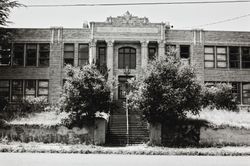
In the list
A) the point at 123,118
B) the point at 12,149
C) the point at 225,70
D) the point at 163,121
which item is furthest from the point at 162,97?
the point at 225,70

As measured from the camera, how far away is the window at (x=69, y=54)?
109 feet

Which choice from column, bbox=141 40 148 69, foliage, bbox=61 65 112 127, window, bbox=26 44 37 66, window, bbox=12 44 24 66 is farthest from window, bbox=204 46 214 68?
window, bbox=12 44 24 66

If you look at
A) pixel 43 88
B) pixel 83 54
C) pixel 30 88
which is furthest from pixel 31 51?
pixel 83 54

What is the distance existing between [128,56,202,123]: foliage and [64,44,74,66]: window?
482 inches

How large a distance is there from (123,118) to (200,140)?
6.57 meters

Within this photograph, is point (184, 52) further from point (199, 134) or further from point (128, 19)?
point (199, 134)

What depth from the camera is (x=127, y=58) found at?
33000 mm

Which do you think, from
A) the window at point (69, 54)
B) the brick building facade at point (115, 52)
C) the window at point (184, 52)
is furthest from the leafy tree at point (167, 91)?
the window at point (69, 54)

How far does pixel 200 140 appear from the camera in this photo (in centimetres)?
2320

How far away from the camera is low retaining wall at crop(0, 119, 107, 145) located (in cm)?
2253

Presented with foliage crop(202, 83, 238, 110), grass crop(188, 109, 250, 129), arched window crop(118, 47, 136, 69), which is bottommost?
grass crop(188, 109, 250, 129)

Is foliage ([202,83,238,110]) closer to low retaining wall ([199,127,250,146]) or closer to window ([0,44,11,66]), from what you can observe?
low retaining wall ([199,127,250,146])

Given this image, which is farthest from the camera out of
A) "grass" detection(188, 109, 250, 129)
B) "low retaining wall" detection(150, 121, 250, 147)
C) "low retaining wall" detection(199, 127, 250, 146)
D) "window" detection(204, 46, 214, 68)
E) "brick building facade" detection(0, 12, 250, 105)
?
"window" detection(204, 46, 214, 68)

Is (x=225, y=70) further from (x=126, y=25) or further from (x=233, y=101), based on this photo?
(x=126, y=25)
